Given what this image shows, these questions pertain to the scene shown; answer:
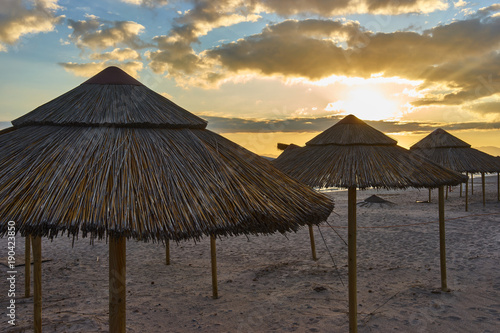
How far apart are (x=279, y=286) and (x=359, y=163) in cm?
364

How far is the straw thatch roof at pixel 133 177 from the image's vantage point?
311 centimetres

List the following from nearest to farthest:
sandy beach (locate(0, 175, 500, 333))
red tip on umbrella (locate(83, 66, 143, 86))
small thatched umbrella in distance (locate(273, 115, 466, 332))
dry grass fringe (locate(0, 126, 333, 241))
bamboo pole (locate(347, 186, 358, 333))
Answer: dry grass fringe (locate(0, 126, 333, 241)), red tip on umbrella (locate(83, 66, 143, 86)), bamboo pole (locate(347, 186, 358, 333)), small thatched umbrella in distance (locate(273, 115, 466, 332)), sandy beach (locate(0, 175, 500, 333))

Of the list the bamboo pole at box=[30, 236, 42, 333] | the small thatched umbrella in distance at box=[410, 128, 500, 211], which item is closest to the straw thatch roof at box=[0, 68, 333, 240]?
the bamboo pole at box=[30, 236, 42, 333]

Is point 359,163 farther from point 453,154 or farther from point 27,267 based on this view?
point 453,154

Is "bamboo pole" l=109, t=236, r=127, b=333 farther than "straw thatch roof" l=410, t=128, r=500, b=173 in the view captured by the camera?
No

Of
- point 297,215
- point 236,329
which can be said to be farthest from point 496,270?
point 297,215

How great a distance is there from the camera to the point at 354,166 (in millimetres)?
6160

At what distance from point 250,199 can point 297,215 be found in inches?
21.1

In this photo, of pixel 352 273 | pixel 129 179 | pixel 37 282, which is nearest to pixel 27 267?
pixel 37 282

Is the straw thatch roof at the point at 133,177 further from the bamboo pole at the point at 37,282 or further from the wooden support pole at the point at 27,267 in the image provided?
the wooden support pole at the point at 27,267

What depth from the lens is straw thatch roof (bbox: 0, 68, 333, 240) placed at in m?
3.11

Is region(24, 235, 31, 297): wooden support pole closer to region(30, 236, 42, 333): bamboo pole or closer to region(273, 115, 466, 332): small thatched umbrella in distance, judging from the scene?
region(30, 236, 42, 333): bamboo pole

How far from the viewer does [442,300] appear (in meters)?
7.30

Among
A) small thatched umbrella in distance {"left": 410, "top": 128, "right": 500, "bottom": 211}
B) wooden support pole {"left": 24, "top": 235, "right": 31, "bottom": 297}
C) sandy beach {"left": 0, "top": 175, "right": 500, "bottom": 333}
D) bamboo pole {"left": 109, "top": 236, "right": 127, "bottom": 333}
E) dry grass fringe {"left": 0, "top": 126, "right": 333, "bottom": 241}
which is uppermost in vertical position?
small thatched umbrella in distance {"left": 410, "top": 128, "right": 500, "bottom": 211}
